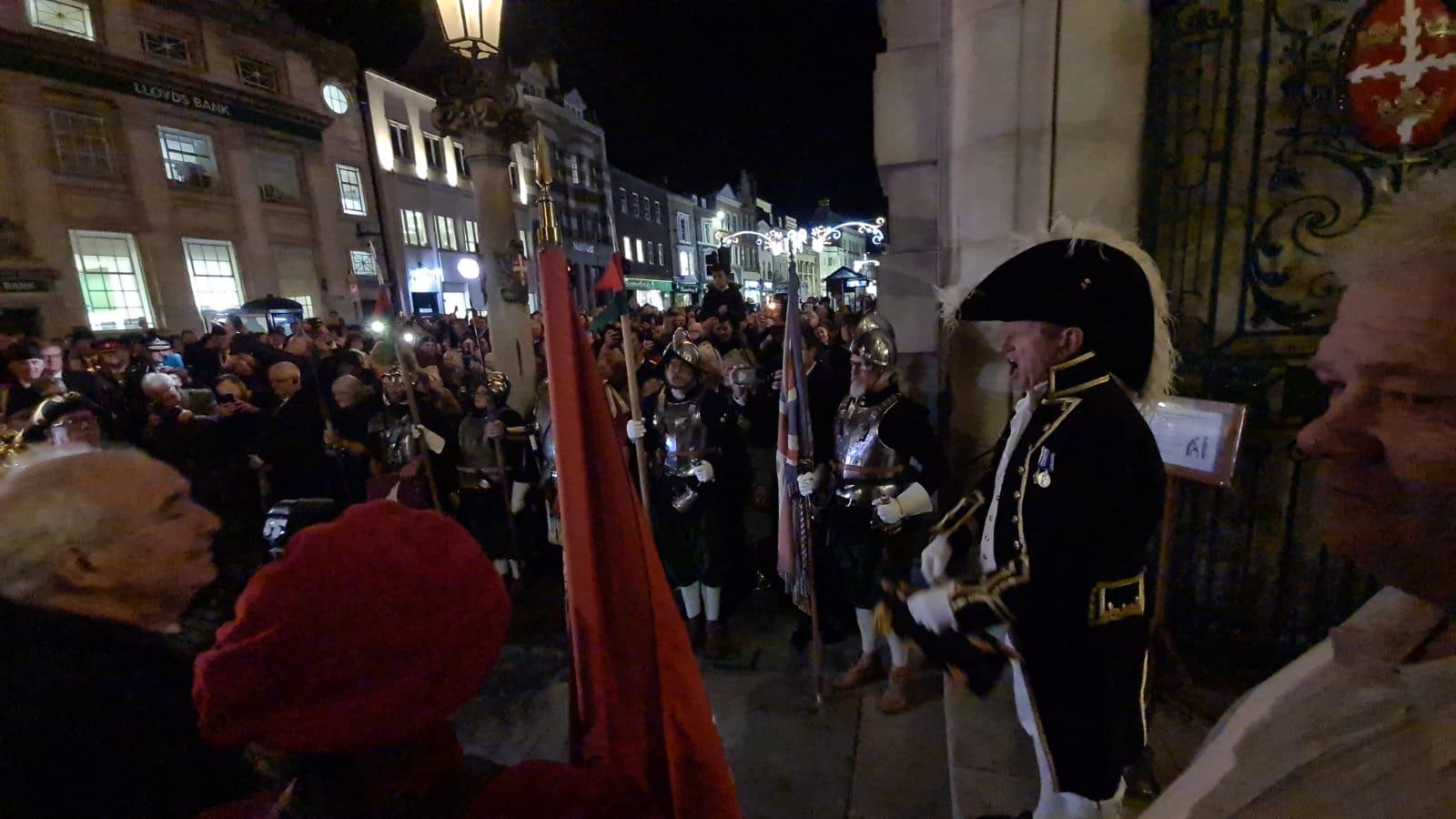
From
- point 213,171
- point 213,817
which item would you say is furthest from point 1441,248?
point 213,171

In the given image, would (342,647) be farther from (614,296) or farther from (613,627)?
(614,296)

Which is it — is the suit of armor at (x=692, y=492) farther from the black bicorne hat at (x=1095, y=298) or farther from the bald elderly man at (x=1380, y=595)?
the bald elderly man at (x=1380, y=595)

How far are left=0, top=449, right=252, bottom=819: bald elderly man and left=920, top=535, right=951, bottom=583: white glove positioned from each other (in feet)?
7.91

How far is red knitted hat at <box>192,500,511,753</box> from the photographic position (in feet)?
3.10

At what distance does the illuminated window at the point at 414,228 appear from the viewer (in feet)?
83.4

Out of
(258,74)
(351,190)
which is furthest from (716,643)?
(351,190)

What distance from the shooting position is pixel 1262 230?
321 centimetres

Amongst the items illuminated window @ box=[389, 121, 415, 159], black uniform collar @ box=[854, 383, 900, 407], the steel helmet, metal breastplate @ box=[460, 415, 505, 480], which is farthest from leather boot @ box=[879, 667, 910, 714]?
illuminated window @ box=[389, 121, 415, 159]

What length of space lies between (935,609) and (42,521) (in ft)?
7.49

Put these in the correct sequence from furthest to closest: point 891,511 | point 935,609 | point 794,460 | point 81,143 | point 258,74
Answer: point 258,74, point 81,143, point 794,460, point 891,511, point 935,609

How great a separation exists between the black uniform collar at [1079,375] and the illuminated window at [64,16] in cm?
2350

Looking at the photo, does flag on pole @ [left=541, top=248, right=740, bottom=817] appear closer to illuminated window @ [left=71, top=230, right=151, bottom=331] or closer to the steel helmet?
the steel helmet

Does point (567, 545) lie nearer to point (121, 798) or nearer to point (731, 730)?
point (121, 798)

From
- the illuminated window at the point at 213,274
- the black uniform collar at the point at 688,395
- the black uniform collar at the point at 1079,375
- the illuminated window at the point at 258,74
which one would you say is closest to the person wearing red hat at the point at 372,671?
the black uniform collar at the point at 1079,375
